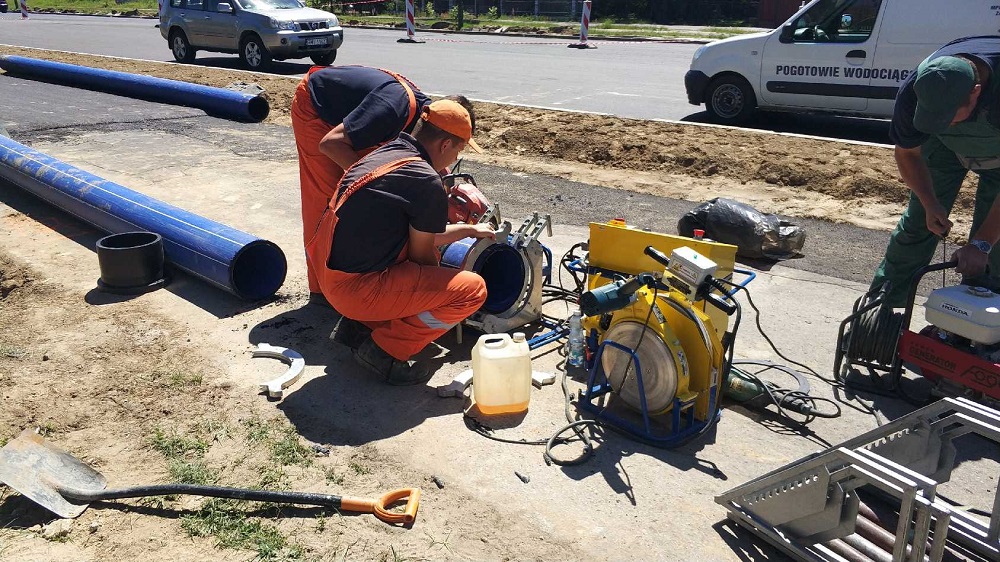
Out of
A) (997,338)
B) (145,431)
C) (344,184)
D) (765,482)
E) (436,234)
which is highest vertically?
(344,184)

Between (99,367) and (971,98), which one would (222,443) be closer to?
(99,367)

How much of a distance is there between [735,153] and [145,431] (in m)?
6.83

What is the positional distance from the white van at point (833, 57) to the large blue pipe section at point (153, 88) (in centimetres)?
666

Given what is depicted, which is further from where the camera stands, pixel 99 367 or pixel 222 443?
pixel 99 367

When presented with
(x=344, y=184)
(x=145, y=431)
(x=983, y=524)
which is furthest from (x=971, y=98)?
(x=145, y=431)

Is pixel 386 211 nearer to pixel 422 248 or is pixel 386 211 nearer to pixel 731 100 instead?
pixel 422 248

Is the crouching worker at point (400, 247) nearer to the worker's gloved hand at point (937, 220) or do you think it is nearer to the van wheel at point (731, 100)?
the worker's gloved hand at point (937, 220)

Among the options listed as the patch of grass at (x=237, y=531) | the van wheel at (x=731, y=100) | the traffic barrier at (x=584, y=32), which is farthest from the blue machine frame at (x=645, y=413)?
the traffic barrier at (x=584, y=32)

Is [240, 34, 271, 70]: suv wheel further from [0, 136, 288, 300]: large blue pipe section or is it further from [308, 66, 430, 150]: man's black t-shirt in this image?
[308, 66, 430, 150]: man's black t-shirt

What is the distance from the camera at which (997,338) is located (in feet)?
11.9

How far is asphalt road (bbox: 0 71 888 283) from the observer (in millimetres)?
6355

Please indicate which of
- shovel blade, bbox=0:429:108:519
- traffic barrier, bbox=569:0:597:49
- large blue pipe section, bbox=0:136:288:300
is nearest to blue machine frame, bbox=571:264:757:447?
shovel blade, bbox=0:429:108:519

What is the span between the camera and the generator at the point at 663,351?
3555 millimetres

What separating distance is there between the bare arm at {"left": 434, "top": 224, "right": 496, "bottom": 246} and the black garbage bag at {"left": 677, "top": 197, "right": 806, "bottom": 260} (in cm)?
262
